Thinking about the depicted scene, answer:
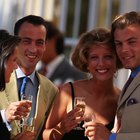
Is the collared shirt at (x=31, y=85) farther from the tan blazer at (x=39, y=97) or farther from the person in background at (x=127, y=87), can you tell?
the person in background at (x=127, y=87)

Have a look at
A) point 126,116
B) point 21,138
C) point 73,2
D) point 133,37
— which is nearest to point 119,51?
point 133,37

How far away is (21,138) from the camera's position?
11.2 ft

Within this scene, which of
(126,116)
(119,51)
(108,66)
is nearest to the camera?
(126,116)

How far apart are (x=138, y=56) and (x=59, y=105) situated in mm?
648

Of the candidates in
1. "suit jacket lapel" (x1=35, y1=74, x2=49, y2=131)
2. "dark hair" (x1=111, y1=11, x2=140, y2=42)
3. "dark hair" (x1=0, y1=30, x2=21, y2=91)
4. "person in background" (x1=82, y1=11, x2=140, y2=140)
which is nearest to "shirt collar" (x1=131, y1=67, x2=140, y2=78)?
"person in background" (x1=82, y1=11, x2=140, y2=140)

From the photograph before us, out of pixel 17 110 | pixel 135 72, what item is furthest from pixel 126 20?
pixel 17 110

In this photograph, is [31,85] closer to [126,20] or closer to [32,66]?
[32,66]

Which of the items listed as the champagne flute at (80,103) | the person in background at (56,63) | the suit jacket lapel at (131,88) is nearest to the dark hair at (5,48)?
the champagne flute at (80,103)

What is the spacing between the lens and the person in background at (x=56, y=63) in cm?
612

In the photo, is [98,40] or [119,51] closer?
[119,51]

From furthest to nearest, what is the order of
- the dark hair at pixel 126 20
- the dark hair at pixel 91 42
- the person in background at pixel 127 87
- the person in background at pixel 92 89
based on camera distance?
the dark hair at pixel 91 42, the person in background at pixel 92 89, the dark hair at pixel 126 20, the person in background at pixel 127 87

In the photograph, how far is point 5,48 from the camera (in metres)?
3.39

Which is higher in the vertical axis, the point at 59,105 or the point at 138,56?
the point at 138,56

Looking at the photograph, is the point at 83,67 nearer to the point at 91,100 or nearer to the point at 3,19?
the point at 91,100
